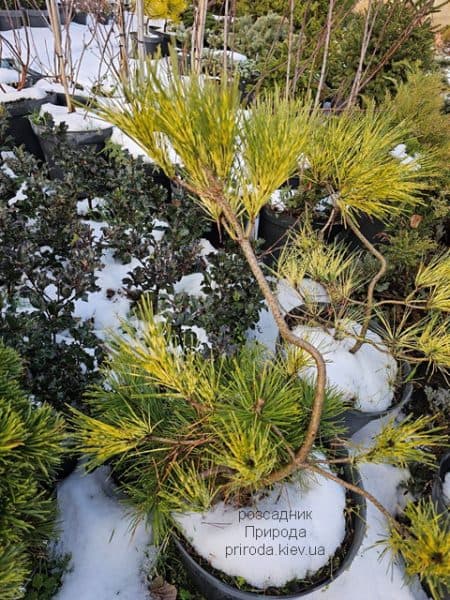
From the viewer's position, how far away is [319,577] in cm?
92

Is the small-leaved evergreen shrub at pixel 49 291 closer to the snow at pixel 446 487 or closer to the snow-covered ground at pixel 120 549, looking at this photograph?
the snow-covered ground at pixel 120 549

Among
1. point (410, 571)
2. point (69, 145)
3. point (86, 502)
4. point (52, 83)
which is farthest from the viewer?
point (52, 83)

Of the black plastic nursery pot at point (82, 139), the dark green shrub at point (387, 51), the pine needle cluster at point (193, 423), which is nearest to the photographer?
the pine needle cluster at point (193, 423)

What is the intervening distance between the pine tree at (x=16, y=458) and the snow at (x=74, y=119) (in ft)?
6.27

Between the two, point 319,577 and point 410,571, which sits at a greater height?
point 410,571

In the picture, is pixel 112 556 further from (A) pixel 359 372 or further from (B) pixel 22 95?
(B) pixel 22 95

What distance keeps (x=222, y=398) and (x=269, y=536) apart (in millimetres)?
381

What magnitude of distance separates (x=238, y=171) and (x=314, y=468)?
0.52 m

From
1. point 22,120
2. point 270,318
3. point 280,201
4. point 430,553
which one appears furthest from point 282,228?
point 22,120

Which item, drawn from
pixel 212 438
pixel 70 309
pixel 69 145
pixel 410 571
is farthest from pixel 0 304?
pixel 69 145

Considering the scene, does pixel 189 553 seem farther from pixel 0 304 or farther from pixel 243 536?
pixel 0 304

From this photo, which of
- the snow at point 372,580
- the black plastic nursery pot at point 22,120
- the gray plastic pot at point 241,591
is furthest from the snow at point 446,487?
the black plastic nursery pot at point 22,120

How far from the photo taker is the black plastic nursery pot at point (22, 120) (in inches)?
95.8

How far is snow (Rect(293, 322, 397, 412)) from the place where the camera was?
1.33 meters
